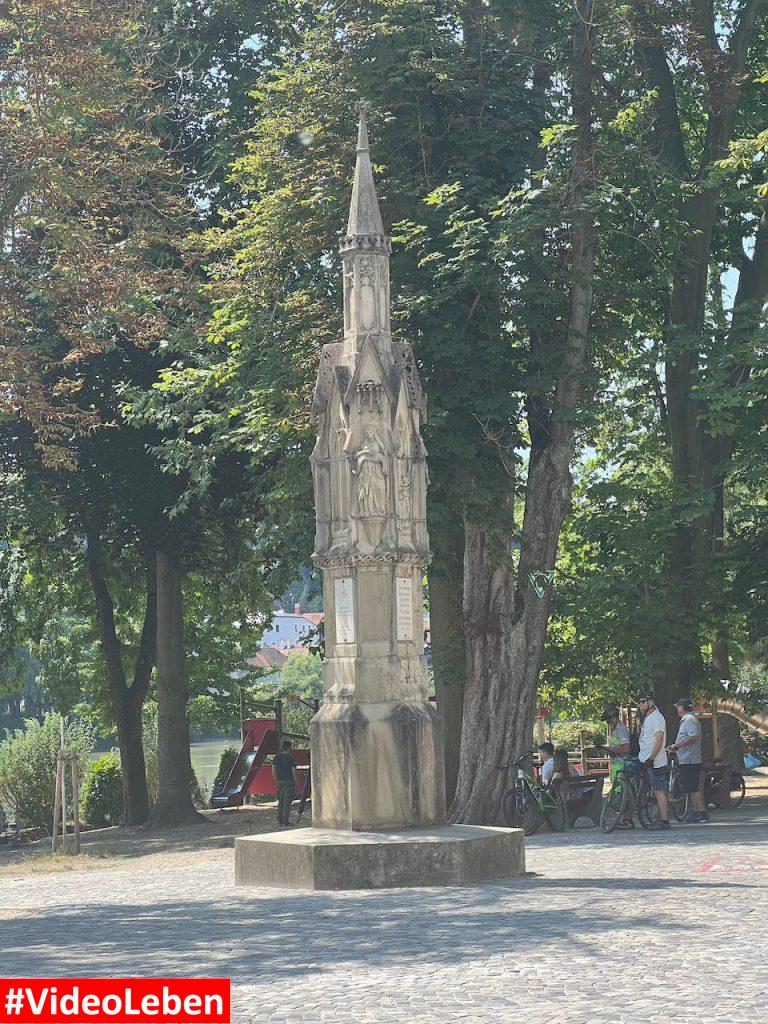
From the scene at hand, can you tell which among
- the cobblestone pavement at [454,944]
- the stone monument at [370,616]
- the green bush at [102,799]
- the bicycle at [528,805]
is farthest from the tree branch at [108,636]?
the stone monument at [370,616]

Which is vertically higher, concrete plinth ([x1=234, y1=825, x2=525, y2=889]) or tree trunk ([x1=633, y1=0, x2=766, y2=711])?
tree trunk ([x1=633, y1=0, x2=766, y2=711])

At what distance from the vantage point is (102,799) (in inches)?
1476

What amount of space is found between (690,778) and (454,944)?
42.5 ft

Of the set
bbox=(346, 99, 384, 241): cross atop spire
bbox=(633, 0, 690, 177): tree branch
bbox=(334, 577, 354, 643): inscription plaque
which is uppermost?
bbox=(633, 0, 690, 177): tree branch

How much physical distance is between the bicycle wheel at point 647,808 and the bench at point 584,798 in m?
2.54

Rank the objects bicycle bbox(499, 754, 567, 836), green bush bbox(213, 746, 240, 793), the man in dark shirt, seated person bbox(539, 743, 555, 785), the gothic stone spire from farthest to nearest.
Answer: green bush bbox(213, 746, 240, 793)
the man in dark shirt
seated person bbox(539, 743, 555, 785)
bicycle bbox(499, 754, 567, 836)
the gothic stone spire

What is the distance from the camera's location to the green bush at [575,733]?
45844 mm

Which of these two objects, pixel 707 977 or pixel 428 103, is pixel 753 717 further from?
pixel 428 103

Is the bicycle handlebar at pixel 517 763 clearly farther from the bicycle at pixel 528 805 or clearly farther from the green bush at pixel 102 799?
the green bush at pixel 102 799

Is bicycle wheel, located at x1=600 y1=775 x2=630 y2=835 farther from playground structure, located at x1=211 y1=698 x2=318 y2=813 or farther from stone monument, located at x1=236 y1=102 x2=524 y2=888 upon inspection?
playground structure, located at x1=211 y1=698 x2=318 y2=813

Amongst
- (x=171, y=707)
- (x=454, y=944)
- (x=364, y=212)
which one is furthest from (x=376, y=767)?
(x=171, y=707)

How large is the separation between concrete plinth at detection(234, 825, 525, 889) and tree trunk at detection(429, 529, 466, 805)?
395 inches

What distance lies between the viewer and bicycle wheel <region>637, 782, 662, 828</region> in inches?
858

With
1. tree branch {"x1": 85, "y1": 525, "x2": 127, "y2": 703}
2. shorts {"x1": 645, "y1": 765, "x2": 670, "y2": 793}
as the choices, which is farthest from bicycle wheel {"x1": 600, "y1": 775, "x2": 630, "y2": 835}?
tree branch {"x1": 85, "y1": 525, "x2": 127, "y2": 703}
